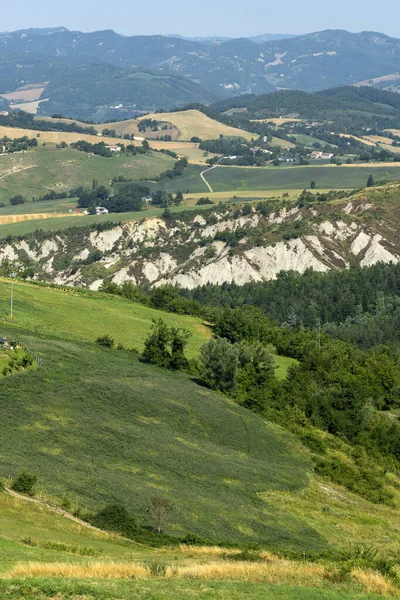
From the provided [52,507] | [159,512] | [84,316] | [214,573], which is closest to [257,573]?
[214,573]

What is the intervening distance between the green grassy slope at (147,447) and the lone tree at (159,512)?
756mm

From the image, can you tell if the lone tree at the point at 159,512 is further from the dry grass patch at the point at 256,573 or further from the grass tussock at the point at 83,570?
the grass tussock at the point at 83,570

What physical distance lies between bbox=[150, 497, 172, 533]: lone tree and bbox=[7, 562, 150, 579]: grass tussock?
13281 millimetres

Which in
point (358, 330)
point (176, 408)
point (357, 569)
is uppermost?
point (357, 569)

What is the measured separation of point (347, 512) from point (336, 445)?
69.9ft

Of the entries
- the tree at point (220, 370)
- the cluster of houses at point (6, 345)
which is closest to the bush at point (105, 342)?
the tree at point (220, 370)

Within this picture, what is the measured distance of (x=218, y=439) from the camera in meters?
72.0

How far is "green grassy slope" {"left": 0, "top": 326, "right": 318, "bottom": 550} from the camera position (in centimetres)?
5125

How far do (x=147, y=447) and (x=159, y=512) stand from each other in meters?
15.1

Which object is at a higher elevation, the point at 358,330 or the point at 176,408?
the point at 176,408

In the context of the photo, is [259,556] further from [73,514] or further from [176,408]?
[176,408]

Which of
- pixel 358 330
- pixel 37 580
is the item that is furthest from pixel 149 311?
pixel 37 580

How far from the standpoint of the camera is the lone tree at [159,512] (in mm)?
46750

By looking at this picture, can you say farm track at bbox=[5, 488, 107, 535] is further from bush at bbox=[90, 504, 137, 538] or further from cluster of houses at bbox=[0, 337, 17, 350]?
cluster of houses at bbox=[0, 337, 17, 350]
